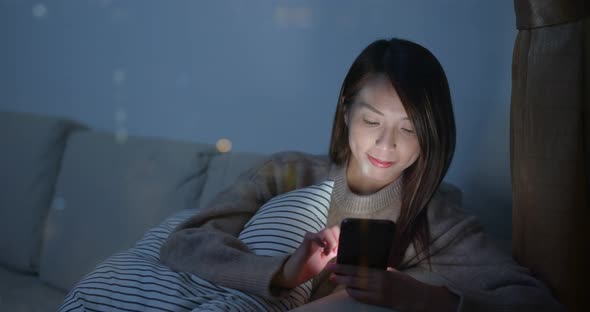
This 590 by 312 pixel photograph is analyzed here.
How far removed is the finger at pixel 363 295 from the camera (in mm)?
867

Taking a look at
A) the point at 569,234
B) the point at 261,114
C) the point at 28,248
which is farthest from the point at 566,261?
the point at 28,248

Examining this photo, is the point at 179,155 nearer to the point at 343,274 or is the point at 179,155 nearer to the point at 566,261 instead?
the point at 343,274

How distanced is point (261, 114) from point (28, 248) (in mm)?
758

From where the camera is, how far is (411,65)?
3.14 ft

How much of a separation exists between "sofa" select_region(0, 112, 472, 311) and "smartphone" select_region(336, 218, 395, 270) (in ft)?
1.92

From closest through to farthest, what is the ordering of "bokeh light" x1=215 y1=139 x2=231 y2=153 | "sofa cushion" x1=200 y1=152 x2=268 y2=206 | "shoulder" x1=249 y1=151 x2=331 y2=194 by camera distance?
1. "shoulder" x1=249 y1=151 x2=331 y2=194
2. "sofa cushion" x1=200 y1=152 x2=268 y2=206
3. "bokeh light" x1=215 y1=139 x2=231 y2=153

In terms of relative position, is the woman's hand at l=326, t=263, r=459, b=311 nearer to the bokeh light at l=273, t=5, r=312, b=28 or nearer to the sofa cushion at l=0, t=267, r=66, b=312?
the bokeh light at l=273, t=5, r=312, b=28

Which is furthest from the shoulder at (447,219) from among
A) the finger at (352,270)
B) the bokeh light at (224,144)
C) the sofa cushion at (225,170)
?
the bokeh light at (224,144)

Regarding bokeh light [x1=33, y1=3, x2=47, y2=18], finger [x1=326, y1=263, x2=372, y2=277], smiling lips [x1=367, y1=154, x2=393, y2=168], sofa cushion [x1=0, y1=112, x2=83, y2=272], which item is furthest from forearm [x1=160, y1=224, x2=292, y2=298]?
bokeh light [x1=33, y1=3, x2=47, y2=18]

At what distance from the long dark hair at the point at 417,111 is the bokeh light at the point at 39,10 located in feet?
4.99

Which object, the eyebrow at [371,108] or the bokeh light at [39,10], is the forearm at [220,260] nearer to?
the eyebrow at [371,108]

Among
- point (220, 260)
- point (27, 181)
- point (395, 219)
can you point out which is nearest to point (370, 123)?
point (395, 219)

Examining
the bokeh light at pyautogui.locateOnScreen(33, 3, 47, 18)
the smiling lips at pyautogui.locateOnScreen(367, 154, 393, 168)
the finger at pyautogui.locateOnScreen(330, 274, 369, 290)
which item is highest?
the bokeh light at pyautogui.locateOnScreen(33, 3, 47, 18)

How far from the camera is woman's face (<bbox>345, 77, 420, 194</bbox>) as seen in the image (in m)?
0.96
